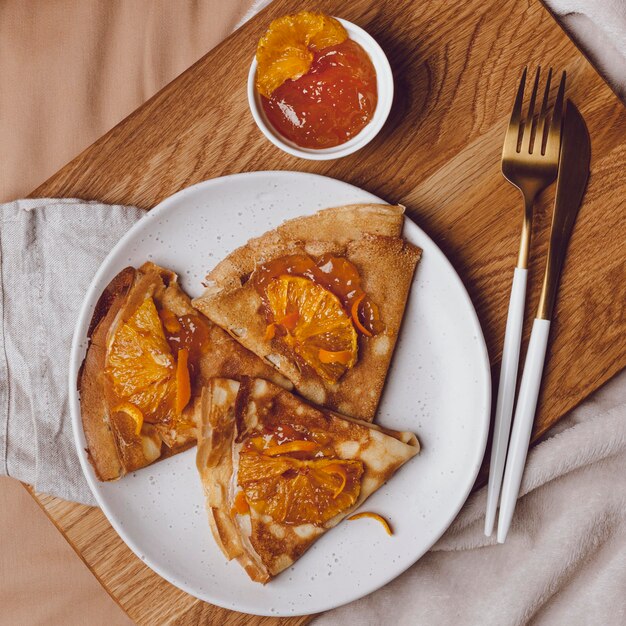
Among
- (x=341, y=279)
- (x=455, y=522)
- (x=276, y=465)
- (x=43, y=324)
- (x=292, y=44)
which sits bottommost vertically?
(x=455, y=522)

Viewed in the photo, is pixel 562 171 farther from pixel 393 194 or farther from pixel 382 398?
pixel 382 398

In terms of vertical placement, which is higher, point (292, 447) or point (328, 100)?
point (328, 100)

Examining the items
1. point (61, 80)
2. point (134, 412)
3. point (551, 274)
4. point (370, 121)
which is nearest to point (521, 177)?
point (551, 274)

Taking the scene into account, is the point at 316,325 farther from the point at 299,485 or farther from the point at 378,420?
the point at 299,485

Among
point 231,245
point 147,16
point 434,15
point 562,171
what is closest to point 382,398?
point 231,245

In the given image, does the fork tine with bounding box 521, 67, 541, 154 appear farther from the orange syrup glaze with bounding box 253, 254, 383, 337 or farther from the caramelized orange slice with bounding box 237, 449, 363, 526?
the caramelized orange slice with bounding box 237, 449, 363, 526

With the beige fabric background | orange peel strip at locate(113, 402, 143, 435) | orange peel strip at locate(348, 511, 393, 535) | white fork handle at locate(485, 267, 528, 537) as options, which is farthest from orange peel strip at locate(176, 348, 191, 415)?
the beige fabric background
